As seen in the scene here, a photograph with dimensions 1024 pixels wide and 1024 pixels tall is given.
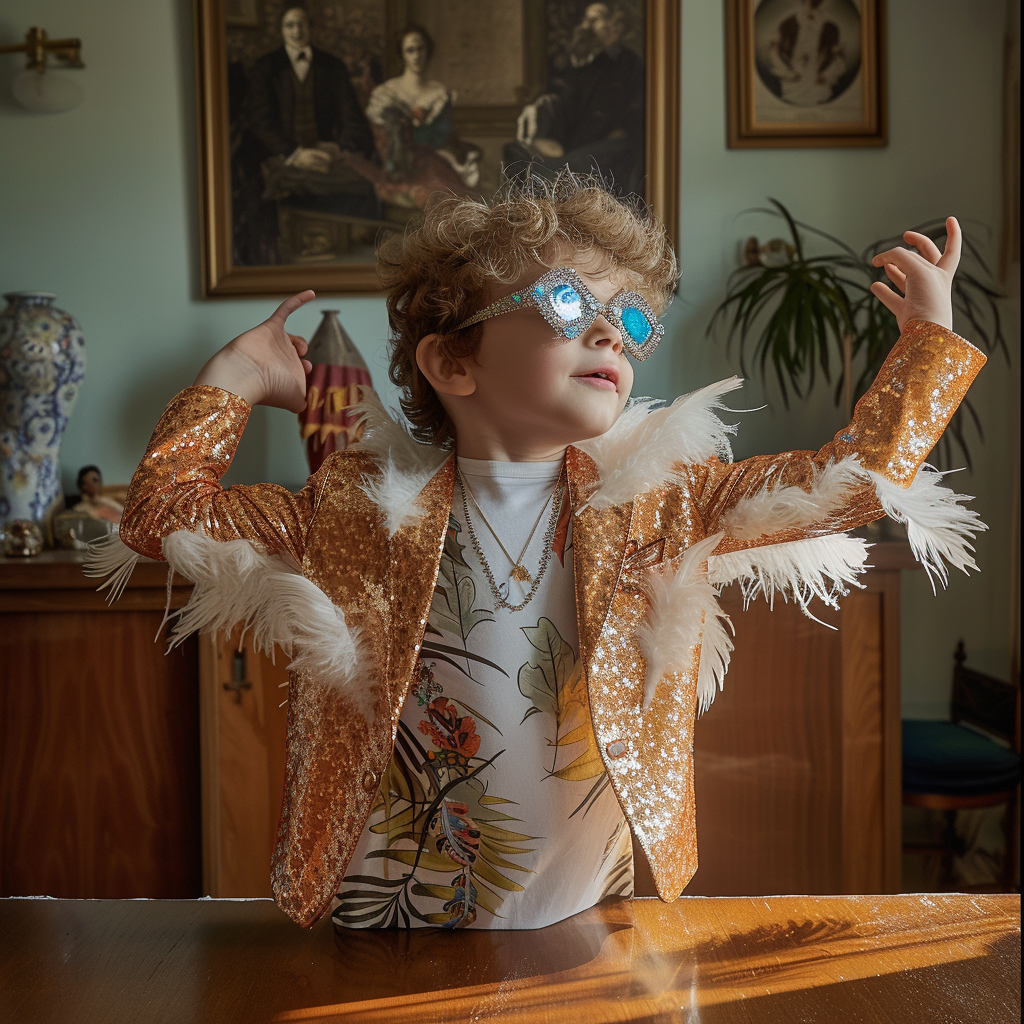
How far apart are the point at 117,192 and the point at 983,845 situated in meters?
2.52

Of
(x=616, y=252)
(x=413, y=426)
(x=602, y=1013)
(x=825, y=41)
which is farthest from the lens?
(x=825, y=41)

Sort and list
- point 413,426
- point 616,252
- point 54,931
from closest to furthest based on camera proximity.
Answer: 1. point 54,931
2. point 616,252
3. point 413,426

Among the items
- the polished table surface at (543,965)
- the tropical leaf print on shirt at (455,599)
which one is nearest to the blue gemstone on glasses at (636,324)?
the tropical leaf print on shirt at (455,599)

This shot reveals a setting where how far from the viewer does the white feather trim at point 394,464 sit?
884mm

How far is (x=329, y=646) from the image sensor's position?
0.84 m

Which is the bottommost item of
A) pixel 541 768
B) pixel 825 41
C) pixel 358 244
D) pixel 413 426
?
pixel 541 768

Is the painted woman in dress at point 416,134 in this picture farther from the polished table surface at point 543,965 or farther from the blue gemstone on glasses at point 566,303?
the polished table surface at point 543,965

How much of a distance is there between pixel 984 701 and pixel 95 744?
1.81 m

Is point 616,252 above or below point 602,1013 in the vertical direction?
above

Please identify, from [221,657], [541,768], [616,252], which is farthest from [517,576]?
[221,657]

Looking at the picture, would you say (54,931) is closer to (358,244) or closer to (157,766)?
(157,766)

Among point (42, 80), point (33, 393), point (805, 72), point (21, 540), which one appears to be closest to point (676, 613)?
point (21, 540)

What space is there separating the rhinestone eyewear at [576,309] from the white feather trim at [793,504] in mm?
178

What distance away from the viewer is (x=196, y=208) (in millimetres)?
2129
